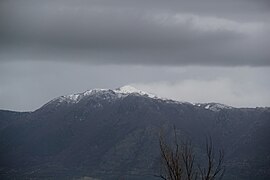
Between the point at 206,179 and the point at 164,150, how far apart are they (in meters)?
3.32

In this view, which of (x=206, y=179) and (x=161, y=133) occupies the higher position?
(x=161, y=133)

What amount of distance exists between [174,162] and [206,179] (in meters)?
2.10

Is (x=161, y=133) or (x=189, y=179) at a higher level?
(x=161, y=133)

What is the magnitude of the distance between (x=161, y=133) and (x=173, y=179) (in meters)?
2.70

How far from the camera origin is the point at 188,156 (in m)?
33.4

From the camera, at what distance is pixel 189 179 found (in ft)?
102

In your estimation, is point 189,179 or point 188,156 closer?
point 189,179

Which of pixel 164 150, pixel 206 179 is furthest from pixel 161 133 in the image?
pixel 206 179

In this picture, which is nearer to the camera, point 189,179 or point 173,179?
point 189,179

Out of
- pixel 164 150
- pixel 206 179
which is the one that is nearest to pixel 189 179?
pixel 206 179

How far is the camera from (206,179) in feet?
104

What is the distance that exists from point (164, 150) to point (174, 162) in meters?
1.35

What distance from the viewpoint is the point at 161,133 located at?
33062mm

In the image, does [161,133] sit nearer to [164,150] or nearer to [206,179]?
[164,150]
